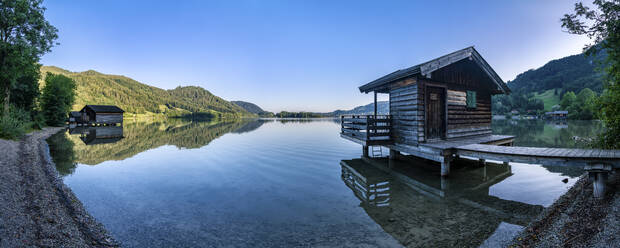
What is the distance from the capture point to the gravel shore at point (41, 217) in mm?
4547

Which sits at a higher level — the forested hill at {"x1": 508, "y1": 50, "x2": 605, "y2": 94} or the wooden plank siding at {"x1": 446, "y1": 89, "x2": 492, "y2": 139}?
the forested hill at {"x1": 508, "y1": 50, "x2": 605, "y2": 94}

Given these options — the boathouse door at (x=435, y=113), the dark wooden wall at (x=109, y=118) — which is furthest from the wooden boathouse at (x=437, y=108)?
the dark wooden wall at (x=109, y=118)

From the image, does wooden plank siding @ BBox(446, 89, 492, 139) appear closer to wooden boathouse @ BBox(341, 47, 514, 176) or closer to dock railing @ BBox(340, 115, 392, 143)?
wooden boathouse @ BBox(341, 47, 514, 176)

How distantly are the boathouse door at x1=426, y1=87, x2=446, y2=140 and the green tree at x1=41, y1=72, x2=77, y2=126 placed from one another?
6070cm

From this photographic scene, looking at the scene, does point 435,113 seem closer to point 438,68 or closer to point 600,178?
point 438,68

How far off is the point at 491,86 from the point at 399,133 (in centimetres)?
784

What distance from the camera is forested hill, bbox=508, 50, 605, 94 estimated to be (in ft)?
392

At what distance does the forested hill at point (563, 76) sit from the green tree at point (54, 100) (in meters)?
183

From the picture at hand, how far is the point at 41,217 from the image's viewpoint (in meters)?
5.62

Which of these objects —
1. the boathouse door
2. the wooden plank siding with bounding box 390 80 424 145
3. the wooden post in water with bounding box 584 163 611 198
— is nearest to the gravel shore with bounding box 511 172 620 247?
the wooden post in water with bounding box 584 163 611 198

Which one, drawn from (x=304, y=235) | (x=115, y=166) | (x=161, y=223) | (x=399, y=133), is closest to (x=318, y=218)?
(x=304, y=235)

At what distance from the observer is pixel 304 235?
609 centimetres

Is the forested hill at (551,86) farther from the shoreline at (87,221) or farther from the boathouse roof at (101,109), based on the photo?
the boathouse roof at (101,109)

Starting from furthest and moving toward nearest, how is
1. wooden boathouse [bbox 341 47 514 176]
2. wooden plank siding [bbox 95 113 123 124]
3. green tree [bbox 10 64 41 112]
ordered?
wooden plank siding [bbox 95 113 123 124]
green tree [bbox 10 64 41 112]
wooden boathouse [bbox 341 47 514 176]
